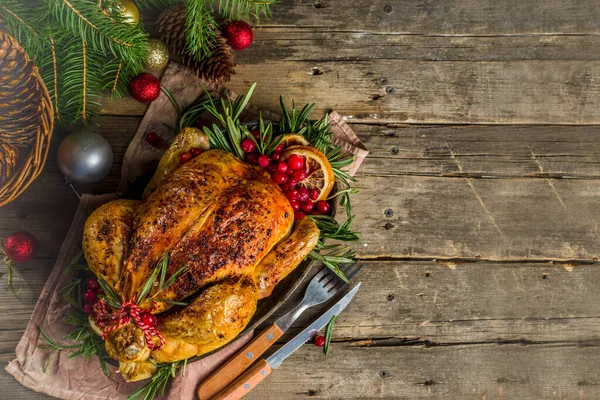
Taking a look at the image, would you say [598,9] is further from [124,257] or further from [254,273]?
[124,257]

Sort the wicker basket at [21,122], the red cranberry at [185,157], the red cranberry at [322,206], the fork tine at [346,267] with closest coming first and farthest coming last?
the wicker basket at [21,122] → the red cranberry at [185,157] → the red cranberry at [322,206] → the fork tine at [346,267]

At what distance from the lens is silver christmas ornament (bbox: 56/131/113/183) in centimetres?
176

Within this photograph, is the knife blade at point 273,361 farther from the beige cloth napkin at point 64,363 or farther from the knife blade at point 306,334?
the beige cloth napkin at point 64,363

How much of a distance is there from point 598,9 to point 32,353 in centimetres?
255

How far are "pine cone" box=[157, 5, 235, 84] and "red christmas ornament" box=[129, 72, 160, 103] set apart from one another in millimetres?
142

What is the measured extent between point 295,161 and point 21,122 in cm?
87

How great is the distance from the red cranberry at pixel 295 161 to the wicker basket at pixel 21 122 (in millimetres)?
763

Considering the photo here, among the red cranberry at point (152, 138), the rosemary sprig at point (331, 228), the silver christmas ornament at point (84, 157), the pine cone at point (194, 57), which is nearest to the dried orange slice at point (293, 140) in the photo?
the rosemary sprig at point (331, 228)

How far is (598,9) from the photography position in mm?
2217

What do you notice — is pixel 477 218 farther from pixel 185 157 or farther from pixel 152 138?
pixel 152 138

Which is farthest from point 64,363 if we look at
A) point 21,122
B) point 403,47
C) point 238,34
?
point 403,47

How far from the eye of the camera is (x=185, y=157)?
1.75 meters

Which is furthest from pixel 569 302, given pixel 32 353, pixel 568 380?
pixel 32 353

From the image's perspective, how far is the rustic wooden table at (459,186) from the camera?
2.14 m
